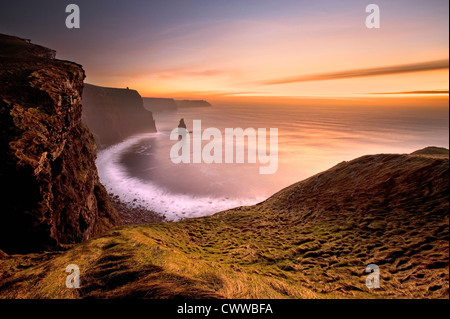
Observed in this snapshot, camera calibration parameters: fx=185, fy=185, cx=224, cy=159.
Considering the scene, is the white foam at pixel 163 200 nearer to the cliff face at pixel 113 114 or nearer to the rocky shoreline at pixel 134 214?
the rocky shoreline at pixel 134 214

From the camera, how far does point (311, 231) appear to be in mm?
8914

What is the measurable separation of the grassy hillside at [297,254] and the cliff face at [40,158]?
169cm

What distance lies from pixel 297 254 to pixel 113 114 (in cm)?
8819

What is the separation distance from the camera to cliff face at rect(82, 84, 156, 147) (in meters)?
67.6

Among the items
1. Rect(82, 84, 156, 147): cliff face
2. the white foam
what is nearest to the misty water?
the white foam

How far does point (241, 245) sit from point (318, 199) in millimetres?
6035

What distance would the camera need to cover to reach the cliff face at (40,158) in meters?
6.66

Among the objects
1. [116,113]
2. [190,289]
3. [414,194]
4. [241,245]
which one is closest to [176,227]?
[241,245]

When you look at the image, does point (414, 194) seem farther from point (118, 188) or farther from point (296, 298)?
point (118, 188)

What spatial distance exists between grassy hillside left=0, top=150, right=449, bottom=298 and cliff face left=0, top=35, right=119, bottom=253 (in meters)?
1.69

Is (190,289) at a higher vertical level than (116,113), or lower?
lower
